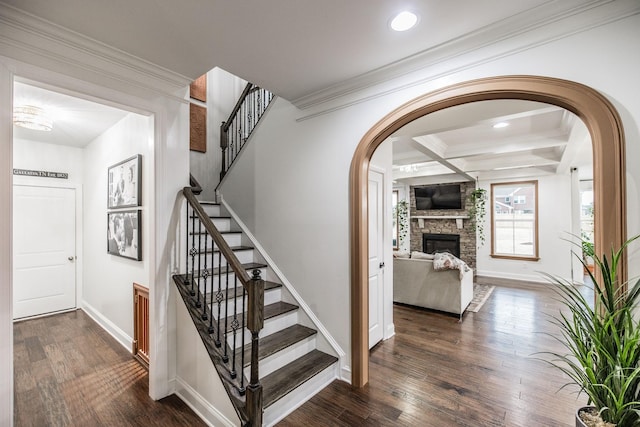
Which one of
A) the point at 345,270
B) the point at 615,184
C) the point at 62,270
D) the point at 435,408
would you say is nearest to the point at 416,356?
the point at 435,408

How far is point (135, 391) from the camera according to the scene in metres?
2.50

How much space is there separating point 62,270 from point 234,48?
16.3 ft

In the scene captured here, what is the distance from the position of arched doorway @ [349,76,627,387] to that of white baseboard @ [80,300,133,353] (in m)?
2.66

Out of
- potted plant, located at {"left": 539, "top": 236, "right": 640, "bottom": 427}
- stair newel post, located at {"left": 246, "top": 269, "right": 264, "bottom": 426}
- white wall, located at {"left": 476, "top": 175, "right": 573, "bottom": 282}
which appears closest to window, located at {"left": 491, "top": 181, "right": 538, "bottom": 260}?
white wall, located at {"left": 476, "top": 175, "right": 573, "bottom": 282}

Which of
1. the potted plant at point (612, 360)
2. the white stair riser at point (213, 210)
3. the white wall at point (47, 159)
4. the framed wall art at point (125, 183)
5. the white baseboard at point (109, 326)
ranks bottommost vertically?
the white baseboard at point (109, 326)

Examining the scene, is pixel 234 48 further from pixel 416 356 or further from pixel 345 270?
pixel 416 356

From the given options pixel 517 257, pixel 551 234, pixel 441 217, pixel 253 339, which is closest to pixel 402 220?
pixel 441 217

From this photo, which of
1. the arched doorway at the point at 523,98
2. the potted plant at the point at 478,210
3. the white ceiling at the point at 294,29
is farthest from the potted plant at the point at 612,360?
the potted plant at the point at 478,210

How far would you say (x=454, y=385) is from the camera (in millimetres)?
2551

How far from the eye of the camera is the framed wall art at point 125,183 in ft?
9.77

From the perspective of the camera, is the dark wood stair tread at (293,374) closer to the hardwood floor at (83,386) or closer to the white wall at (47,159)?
the hardwood floor at (83,386)

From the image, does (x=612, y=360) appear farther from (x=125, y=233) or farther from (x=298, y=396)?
(x=125, y=233)

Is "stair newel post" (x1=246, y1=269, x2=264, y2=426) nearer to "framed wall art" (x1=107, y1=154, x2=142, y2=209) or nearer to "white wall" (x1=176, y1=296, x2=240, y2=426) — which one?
"white wall" (x1=176, y1=296, x2=240, y2=426)

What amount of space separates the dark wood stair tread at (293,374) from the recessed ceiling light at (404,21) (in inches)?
105
